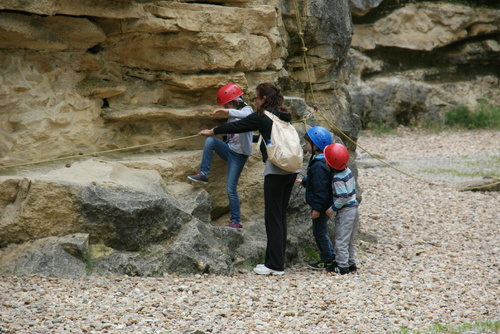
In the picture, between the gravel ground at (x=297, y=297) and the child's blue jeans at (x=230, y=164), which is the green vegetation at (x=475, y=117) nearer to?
the gravel ground at (x=297, y=297)

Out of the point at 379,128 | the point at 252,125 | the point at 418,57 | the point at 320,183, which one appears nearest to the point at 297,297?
the point at 320,183

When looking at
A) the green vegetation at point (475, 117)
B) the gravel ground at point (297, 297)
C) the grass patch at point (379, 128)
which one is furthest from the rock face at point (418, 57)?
the gravel ground at point (297, 297)

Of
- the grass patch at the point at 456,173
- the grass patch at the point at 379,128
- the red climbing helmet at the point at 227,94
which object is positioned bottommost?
A: the grass patch at the point at 379,128

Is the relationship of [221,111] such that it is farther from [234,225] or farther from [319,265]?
[319,265]

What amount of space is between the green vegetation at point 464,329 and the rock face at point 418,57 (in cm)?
1343

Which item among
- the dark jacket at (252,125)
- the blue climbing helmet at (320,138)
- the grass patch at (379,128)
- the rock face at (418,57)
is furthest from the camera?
the rock face at (418,57)

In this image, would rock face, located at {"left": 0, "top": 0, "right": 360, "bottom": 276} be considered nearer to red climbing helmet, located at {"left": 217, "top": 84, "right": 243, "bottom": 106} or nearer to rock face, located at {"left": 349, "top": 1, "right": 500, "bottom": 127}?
red climbing helmet, located at {"left": 217, "top": 84, "right": 243, "bottom": 106}

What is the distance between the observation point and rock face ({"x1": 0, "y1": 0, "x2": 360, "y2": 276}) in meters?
5.77

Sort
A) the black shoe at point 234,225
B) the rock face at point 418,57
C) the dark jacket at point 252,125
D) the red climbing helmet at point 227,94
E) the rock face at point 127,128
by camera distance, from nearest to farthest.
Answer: the rock face at point 127,128
the dark jacket at point 252,125
the red climbing helmet at point 227,94
the black shoe at point 234,225
the rock face at point 418,57

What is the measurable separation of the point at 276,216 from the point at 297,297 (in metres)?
1.02

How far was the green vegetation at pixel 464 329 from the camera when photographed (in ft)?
15.5

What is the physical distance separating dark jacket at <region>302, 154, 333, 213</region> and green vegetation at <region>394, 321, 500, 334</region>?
1.93 meters

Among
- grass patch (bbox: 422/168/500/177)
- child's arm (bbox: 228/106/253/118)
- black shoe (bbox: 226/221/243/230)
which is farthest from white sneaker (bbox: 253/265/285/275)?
grass patch (bbox: 422/168/500/177)

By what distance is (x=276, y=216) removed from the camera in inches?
248
